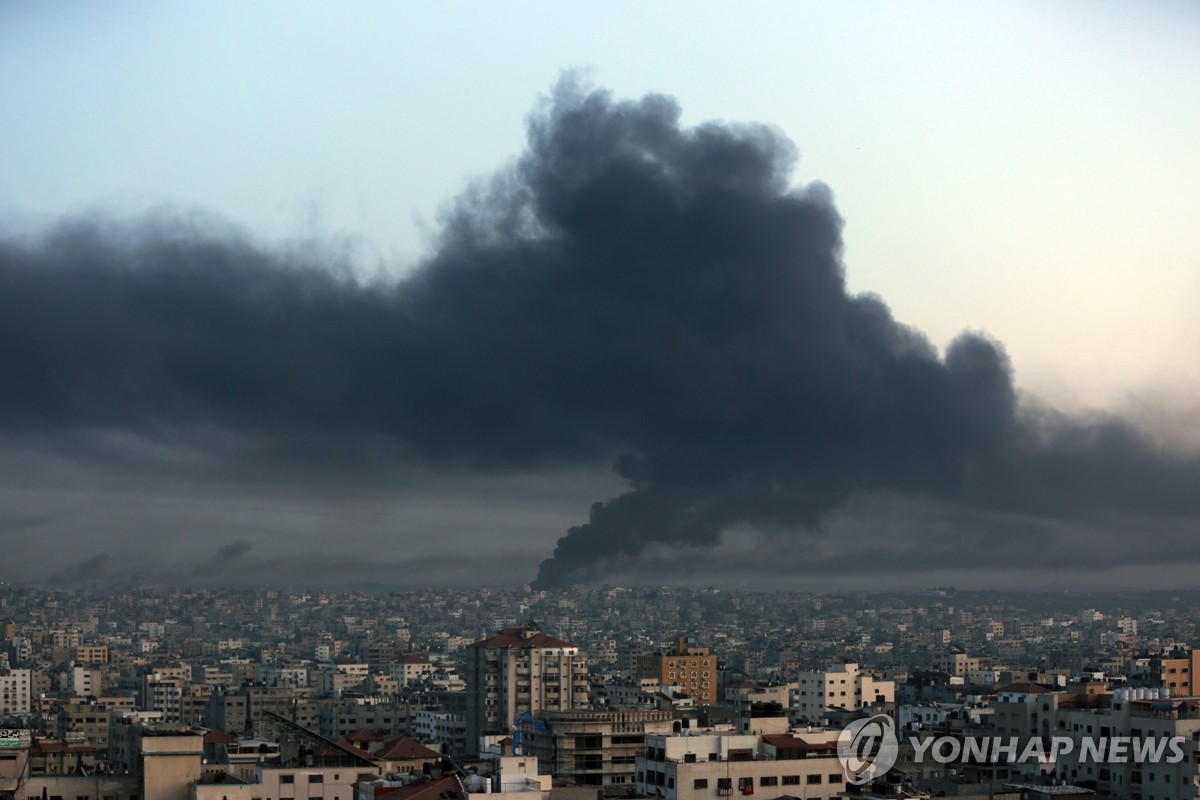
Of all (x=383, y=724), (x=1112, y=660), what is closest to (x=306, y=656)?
(x=1112, y=660)

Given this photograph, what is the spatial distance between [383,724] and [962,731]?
35.9 meters

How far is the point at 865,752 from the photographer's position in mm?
39312

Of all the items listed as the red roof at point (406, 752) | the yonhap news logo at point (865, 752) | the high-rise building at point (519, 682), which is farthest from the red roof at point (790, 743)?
the high-rise building at point (519, 682)

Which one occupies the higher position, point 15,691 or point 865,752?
point 865,752

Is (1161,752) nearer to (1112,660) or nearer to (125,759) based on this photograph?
(125,759)

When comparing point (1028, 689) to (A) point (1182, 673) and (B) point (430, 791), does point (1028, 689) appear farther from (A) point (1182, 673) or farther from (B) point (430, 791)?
(B) point (430, 791)

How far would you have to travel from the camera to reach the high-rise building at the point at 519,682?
75562mm

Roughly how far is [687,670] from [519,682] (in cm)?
2605

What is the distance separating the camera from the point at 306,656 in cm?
19038

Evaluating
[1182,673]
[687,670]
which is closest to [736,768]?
[1182,673]

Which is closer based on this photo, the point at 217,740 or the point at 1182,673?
the point at 217,740

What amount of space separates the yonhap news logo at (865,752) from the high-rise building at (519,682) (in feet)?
101

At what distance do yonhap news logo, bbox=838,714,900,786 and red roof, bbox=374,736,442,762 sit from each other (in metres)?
11.6

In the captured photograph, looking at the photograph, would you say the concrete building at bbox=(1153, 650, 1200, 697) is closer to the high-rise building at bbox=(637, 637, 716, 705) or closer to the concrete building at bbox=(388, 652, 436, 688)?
the high-rise building at bbox=(637, 637, 716, 705)
